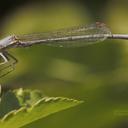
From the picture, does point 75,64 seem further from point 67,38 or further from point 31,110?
point 31,110

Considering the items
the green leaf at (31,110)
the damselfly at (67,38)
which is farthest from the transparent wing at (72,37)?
the green leaf at (31,110)

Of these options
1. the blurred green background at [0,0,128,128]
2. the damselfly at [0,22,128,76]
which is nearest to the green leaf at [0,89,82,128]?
the blurred green background at [0,0,128,128]

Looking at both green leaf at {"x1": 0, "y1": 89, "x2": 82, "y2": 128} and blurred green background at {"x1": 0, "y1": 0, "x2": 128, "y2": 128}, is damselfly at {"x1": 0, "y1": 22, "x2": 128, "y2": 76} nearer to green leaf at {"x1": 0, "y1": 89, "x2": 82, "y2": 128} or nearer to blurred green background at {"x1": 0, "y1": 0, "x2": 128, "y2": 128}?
blurred green background at {"x1": 0, "y1": 0, "x2": 128, "y2": 128}

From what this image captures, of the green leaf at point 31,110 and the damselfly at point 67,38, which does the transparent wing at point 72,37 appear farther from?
the green leaf at point 31,110

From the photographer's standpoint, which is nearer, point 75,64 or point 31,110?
point 31,110

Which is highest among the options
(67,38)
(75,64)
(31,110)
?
(67,38)

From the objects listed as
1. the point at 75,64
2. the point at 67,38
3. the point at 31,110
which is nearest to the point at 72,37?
the point at 67,38
